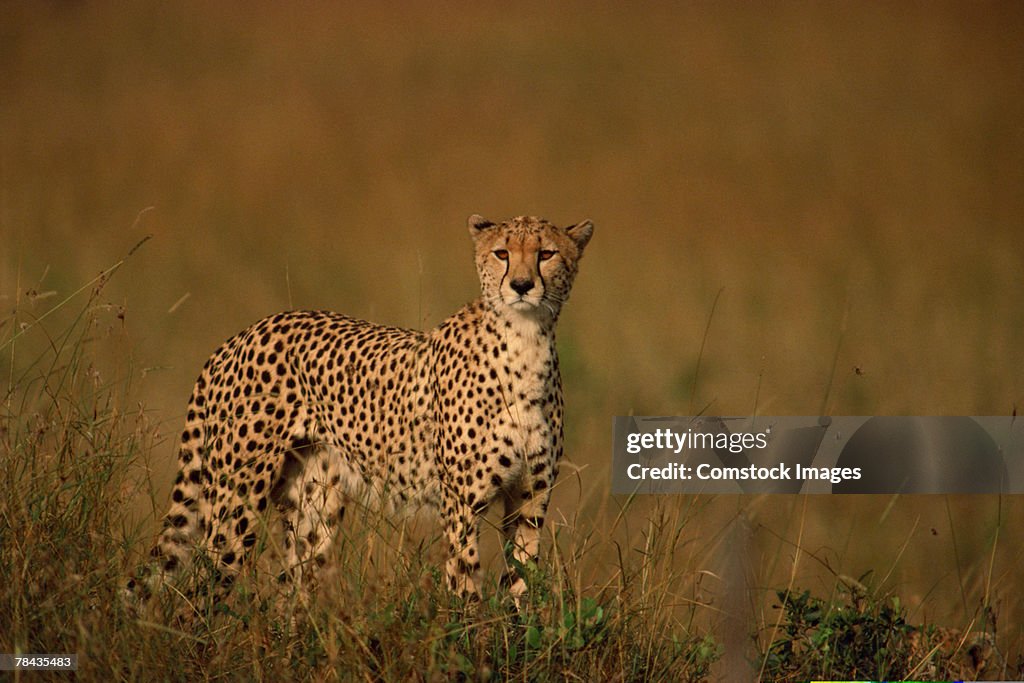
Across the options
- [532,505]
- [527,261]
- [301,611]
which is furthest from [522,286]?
[301,611]

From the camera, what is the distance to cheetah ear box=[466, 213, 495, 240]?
318cm

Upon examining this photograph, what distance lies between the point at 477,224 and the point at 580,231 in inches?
10.2

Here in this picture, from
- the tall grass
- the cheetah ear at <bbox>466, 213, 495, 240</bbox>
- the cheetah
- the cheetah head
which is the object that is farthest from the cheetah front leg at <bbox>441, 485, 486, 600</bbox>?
the cheetah ear at <bbox>466, 213, 495, 240</bbox>

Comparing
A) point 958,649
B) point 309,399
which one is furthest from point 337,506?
point 958,649

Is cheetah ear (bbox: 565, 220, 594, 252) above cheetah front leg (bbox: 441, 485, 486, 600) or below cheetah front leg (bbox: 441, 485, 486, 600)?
above

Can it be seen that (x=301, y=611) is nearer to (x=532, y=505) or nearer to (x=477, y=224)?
(x=532, y=505)

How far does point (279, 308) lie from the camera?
5.39 meters

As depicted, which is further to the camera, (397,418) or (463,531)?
(397,418)

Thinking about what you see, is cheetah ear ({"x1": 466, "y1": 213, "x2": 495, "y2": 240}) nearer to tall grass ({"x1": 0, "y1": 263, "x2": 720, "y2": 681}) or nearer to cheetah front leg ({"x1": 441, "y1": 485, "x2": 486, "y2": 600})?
cheetah front leg ({"x1": 441, "y1": 485, "x2": 486, "y2": 600})

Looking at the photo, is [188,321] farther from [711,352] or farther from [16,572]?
[16,572]

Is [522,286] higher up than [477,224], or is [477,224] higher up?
[477,224]

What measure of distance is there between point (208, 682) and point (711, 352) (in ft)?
10.7

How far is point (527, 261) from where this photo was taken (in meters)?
3.03

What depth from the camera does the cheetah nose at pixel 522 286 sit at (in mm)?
2984
